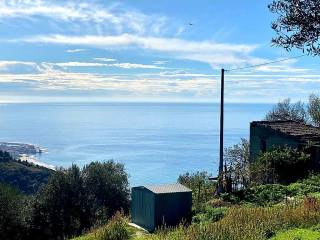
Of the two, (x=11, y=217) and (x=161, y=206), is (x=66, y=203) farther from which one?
(x=161, y=206)

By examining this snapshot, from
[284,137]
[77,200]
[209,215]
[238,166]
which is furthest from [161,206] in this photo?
[77,200]

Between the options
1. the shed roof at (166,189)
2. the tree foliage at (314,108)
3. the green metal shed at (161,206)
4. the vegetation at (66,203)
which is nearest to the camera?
the green metal shed at (161,206)

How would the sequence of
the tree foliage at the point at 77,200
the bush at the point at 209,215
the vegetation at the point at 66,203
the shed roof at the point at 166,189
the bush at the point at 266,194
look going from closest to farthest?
the bush at the point at 209,215 < the bush at the point at 266,194 < the shed roof at the point at 166,189 < the vegetation at the point at 66,203 < the tree foliage at the point at 77,200

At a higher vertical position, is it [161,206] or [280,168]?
[280,168]

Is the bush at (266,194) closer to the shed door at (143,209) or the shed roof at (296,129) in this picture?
the shed door at (143,209)

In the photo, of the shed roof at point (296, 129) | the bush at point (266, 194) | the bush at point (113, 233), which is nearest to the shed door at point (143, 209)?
the bush at point (113, 233)

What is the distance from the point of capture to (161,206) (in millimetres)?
19094

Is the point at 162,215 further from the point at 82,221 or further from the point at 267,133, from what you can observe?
the point at 82,221

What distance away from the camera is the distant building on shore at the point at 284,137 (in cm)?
2791

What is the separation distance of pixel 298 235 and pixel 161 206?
9303mm

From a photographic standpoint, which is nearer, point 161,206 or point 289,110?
point 161,206

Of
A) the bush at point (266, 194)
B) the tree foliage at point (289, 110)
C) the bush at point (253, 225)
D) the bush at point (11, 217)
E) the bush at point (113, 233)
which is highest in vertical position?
the tree foliage at point (289, 110)

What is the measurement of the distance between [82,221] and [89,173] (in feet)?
18.3

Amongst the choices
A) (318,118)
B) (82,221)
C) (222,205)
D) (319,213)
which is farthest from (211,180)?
(318,118)
